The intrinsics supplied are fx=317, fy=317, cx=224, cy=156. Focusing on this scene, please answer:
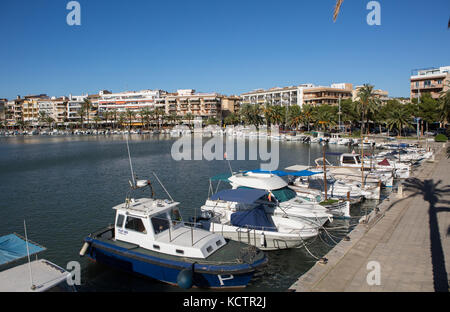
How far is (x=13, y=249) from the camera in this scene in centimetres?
1284

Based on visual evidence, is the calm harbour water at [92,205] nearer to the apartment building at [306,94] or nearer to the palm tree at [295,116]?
the palm tree at [295,116]

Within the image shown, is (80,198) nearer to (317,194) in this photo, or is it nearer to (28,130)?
(317,194)

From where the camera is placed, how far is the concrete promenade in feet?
35.6

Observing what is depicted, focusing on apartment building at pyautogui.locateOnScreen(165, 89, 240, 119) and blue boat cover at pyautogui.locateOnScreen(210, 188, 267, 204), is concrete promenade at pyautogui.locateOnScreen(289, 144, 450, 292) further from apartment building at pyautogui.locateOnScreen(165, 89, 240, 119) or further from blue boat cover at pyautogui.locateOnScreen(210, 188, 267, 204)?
apartment building at pyautogui.locateOnScreen(165, 89, 240, 119)

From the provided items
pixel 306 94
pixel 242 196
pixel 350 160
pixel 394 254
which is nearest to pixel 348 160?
pixel 350 160

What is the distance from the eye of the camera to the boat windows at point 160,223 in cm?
1438

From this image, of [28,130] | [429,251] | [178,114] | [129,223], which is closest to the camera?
[429,251]

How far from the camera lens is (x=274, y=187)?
19859 millimetres

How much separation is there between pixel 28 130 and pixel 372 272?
221607 millimetres

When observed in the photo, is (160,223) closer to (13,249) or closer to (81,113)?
(13,249)

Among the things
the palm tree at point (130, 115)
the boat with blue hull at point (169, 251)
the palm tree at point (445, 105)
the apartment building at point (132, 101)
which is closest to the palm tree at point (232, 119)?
the apartment building at point (132, 101)

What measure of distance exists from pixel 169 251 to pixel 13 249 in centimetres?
625

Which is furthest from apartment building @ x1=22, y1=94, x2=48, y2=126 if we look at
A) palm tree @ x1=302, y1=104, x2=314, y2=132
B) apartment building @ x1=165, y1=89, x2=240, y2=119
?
palm tree @ x1=302, y1=104, x2=314, y2=132
